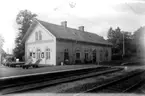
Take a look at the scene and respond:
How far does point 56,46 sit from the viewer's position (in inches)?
756

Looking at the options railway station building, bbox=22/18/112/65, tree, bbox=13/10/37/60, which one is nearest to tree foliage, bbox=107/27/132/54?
railway station building, bbox=22/18/112/65

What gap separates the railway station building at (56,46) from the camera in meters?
19.7

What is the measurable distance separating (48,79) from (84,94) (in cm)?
417

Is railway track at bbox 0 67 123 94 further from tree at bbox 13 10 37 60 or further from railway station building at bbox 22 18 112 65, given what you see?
tree at bbox 13 10 37 60

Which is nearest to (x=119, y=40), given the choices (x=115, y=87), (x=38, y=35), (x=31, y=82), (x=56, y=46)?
(x=38, y=35)

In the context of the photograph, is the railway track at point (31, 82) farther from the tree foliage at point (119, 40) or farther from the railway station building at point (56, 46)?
the tree foliage at point (119, 40)

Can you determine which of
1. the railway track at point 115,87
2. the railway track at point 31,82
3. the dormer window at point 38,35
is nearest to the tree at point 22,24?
the dormer window at point 38,35

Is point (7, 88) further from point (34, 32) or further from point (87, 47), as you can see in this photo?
point (87, 47)

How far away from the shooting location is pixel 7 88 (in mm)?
7156

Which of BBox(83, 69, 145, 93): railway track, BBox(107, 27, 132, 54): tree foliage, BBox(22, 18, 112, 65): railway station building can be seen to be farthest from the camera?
BBox(107, 27, 132, 54): tree foliage

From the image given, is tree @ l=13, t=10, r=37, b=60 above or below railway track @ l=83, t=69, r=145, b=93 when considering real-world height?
above

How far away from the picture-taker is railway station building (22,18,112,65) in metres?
19.7

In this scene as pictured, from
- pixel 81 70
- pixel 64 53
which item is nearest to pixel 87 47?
pixel 64 53

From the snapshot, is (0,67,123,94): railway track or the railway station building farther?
the railway station building
